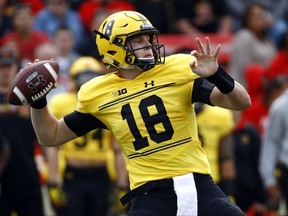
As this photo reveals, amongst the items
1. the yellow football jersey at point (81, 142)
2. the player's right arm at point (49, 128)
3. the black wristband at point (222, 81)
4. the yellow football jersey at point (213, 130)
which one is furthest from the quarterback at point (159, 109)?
the yellow football jersey at point (81, 142)

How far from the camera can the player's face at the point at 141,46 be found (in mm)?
6922

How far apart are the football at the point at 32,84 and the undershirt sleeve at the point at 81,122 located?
0.30 m

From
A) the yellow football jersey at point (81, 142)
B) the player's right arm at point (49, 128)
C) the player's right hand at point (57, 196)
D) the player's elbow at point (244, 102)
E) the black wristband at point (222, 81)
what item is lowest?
the player's right hand at point (57, 196)

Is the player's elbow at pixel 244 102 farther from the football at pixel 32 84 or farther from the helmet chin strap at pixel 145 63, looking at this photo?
the football at pixel 32 84

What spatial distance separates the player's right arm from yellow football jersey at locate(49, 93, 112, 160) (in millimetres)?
3647

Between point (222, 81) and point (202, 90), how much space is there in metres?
0.22

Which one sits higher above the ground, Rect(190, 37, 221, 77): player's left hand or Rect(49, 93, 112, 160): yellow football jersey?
Rect(190, 37, 221, 77): player's left hand

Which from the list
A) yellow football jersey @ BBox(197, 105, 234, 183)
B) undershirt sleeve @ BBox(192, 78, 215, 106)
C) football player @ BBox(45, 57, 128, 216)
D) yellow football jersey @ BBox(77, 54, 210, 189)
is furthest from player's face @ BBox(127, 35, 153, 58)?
football player @ BBox(45, 57, 128, 216)

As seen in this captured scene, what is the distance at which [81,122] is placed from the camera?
23.5 ft

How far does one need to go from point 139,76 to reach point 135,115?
0.26 meters

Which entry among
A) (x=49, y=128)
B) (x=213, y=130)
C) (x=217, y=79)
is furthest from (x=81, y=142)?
(x=217, y=79)

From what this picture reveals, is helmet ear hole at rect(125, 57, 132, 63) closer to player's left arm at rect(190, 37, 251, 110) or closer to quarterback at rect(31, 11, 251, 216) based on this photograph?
quarterback at rect(31, 11, 251, 216)

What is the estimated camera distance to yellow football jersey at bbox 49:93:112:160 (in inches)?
429

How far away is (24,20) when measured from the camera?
1355 cm
